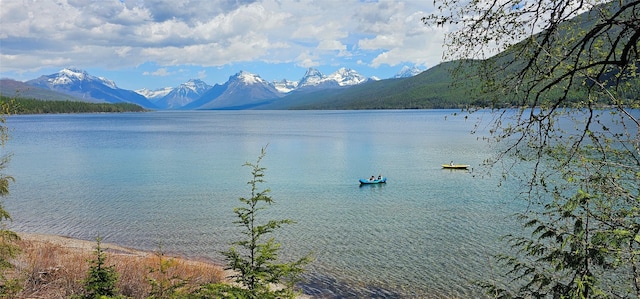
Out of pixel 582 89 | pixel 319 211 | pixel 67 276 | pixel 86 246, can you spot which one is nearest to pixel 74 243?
pixel 86 246

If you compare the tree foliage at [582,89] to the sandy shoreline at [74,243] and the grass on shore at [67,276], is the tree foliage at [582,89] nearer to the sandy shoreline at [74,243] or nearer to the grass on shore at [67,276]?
the grass on shore at [67,276]

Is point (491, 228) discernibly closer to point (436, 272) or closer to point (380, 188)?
point (436, 272)

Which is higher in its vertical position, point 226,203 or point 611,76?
point 611,76

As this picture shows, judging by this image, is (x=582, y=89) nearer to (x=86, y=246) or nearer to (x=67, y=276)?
(x=67, y=276)

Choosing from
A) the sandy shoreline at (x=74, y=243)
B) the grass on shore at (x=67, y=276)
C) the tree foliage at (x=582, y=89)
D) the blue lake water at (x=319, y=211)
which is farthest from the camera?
the sandy shoreline at (x=74, y=243)

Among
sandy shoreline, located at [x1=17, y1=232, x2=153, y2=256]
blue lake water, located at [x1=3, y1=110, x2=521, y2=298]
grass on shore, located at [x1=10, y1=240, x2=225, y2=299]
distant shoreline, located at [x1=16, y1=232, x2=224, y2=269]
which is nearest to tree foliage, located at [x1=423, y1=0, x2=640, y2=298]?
blue lake water, located at [x1=3, y1=110, x2=521, y2=298]

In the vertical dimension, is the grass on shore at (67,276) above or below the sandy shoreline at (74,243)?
above

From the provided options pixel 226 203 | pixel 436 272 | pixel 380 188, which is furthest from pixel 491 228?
pixel 226 203

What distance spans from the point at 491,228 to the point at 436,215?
4.55 m

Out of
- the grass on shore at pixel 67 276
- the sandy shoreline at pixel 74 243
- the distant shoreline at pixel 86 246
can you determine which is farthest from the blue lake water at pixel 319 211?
the grass on shore at pixel 67 276

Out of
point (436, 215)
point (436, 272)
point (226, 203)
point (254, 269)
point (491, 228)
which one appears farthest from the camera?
point (226, 203)

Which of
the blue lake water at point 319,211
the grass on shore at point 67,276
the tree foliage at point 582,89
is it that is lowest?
the blue lake water at point 319,211

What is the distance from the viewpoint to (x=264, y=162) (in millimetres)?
58031

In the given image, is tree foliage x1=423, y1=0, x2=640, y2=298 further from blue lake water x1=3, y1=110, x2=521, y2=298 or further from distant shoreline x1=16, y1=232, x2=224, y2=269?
distant shoreline x1=16, y1=232, x2=224, y2=269
